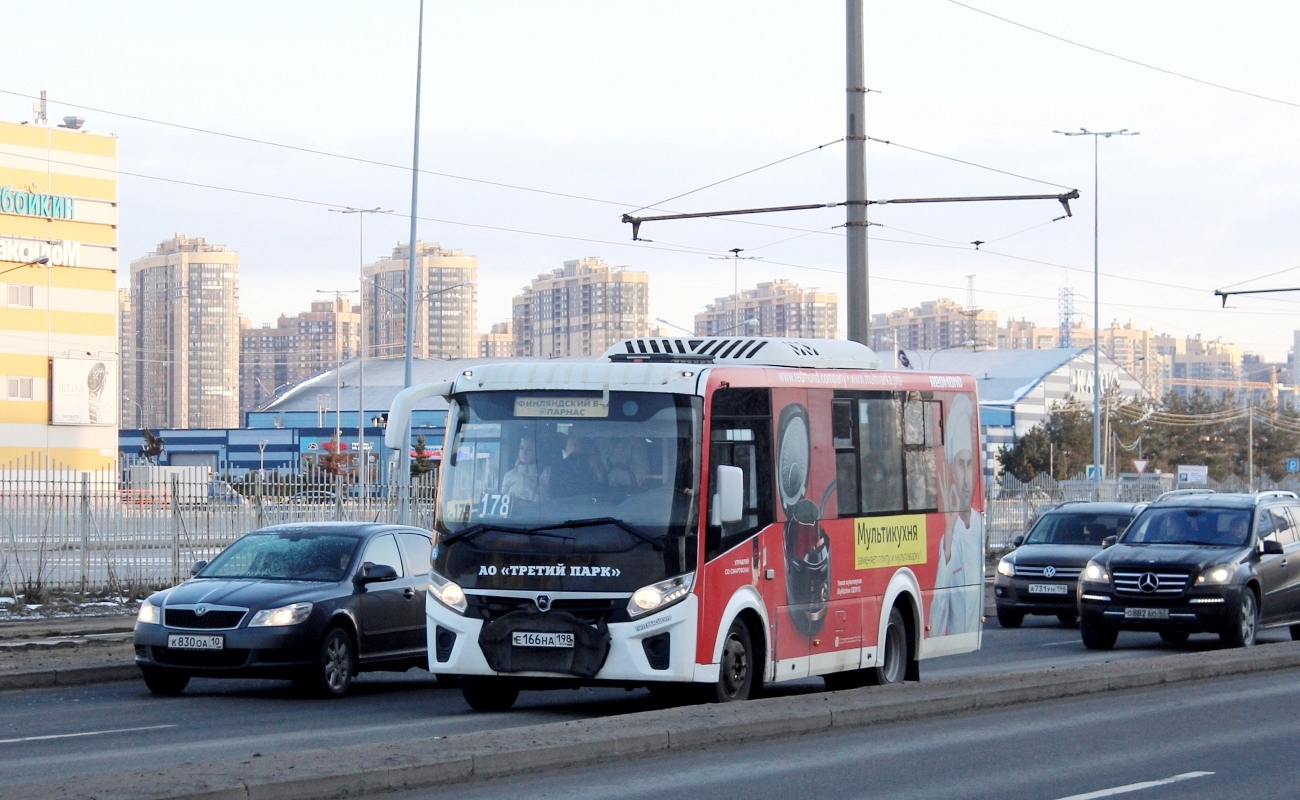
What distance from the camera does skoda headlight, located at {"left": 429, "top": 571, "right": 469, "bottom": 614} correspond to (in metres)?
12.7

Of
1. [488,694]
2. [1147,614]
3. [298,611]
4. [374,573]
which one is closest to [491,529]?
[488,694]

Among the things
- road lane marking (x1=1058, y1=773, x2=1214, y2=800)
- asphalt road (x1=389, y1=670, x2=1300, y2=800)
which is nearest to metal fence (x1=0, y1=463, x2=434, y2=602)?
asphalt road (x1=389, y1=670, x2=1300, y2=800)

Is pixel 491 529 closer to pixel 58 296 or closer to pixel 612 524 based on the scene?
pixel 612 524

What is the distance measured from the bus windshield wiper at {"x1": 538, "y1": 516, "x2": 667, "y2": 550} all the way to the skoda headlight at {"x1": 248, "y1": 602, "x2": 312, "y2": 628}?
9.14ft

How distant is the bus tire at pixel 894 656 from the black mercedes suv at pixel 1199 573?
18.6 feet

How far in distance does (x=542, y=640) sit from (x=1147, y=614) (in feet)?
32.3

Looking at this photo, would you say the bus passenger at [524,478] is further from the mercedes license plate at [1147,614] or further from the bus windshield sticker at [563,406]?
the mercedes license plate at [1147,614]

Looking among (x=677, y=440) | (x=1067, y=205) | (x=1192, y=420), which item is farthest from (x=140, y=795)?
(x=1192, y=420)

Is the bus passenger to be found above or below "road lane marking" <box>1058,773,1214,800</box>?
above

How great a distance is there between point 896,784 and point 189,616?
6846mm

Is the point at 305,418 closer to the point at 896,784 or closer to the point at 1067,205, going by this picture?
the point at 1067,205

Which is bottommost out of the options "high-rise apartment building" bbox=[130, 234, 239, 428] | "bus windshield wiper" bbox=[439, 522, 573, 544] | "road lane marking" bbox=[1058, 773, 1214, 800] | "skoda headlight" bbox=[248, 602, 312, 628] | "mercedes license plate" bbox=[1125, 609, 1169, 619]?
"mercedes license plate" bbox=[1125, 609, 1169, 619]

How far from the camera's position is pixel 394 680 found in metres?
16.9

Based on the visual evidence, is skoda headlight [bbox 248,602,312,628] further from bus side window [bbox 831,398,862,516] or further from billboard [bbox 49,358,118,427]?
billboard [bbox 49,358,118,427]
